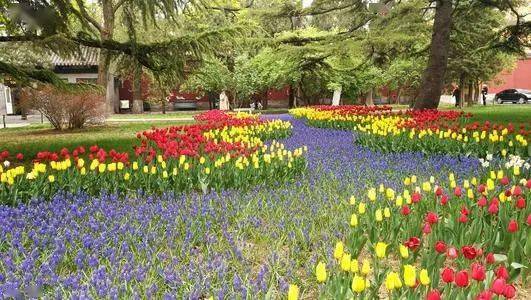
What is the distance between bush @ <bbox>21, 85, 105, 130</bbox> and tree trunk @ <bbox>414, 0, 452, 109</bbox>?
10.8 metres

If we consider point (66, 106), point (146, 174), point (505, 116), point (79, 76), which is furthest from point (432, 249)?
point (79, 76)

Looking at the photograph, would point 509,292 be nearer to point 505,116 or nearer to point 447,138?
point 447,138

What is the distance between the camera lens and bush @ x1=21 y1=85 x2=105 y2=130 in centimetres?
1698

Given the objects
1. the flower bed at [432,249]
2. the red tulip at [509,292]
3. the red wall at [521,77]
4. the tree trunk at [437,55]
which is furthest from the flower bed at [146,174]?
the red wall at [521,77]

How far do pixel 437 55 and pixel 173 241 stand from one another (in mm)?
13546

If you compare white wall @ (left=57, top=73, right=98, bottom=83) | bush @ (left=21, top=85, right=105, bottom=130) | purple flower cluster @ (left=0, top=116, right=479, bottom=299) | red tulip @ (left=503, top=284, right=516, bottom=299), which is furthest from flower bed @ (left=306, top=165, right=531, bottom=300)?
white wall @ (left=57, top=73, right=98, bottom=83)

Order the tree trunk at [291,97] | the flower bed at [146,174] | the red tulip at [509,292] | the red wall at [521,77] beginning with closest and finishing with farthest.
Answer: the red tulip at [509,292]
the flower bed at [146,174]
the tree trunk at [291,97]
the red wall at [521,77]

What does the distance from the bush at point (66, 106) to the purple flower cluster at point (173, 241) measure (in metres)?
12.4

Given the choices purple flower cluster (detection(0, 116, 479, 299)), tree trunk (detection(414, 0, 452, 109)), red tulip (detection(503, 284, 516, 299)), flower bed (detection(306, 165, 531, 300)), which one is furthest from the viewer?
tree trunk (detection(414, 0, 452, 109))

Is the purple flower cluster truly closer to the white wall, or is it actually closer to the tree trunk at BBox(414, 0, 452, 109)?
the tree trunk at BBox(414, 0, 452, 109)

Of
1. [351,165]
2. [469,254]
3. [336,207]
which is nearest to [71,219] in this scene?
[336,207]

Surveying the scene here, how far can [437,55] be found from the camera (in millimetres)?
15688

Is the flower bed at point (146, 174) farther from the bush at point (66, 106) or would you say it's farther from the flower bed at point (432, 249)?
the bush at point (66, 106)

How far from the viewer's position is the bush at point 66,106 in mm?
16984
